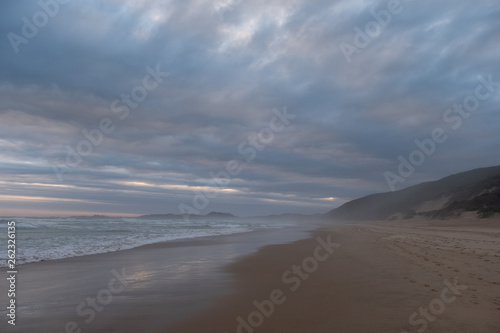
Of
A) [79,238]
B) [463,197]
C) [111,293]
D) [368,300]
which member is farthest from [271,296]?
[463,197]

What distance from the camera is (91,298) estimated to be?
7.95m

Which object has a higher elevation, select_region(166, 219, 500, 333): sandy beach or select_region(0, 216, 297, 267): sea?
select_region(0, 216, 297, 267): sea

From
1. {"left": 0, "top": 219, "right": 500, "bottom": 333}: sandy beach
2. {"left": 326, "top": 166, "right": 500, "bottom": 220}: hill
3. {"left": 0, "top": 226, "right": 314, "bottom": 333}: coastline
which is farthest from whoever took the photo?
{"left": 326, "top": 166, "right": 500, "bottom": 220}: hill

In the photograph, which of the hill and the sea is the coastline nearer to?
the sea

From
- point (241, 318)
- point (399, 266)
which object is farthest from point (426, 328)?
point (399, 266)

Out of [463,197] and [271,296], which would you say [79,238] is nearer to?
[271,296]

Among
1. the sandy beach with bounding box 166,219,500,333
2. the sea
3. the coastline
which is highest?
the sea

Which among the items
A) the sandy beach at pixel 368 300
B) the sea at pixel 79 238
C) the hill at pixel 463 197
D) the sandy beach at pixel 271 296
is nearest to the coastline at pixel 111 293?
the sandy beach at pixel 271 296

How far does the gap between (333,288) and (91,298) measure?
18.0ft

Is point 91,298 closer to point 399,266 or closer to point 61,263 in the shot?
point 61,263

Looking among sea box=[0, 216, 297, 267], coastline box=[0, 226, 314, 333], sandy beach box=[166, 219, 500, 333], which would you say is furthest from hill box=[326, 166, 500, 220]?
coastline box=[0, 226, 314, 333]

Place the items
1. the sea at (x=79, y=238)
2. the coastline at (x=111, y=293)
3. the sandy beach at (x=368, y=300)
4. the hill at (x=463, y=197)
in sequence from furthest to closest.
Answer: the hill at (x=463, y=197), the sea at (x=79, y=238), the coastline at (x=111, y=293), the sandy beach at (x=368, y=300)

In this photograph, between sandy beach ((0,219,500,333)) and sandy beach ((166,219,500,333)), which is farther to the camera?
sandy beach ((0,219,500,333))

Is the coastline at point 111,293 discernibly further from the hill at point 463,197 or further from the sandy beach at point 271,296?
the hill at point 463,197
